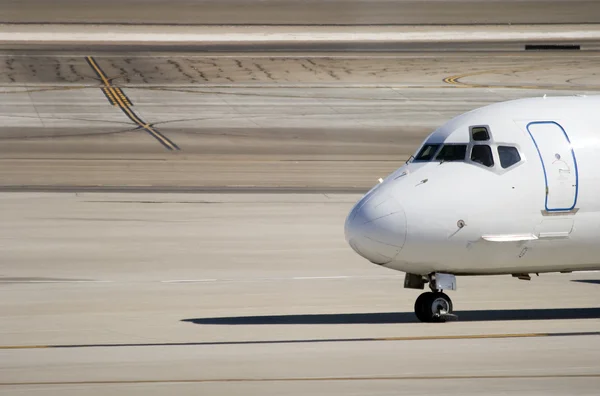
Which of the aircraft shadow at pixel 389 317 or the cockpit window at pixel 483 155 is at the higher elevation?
the cockpit window at pixel 483 155

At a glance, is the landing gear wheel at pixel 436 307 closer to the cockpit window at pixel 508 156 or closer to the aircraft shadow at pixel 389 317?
the aircraft shadow at pixel 389 317

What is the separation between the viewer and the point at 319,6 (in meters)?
128

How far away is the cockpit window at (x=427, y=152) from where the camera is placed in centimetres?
2161

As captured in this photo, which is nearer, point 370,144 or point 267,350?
point 267,350

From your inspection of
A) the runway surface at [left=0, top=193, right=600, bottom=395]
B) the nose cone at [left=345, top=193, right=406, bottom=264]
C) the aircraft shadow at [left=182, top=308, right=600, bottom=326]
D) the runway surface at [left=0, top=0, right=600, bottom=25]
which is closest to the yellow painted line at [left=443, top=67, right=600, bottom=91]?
the runway surface at [left=0, top=0, right=600, bottom=25]

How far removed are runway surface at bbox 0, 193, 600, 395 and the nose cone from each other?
1.23 metres

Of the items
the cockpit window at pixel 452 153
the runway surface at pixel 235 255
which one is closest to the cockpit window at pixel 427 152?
the cockpit window at pixel 452 153

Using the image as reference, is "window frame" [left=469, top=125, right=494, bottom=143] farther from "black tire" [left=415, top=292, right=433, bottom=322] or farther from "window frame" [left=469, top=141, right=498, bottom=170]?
"black tire" [left=415, top=292, right=433, bottom=322]

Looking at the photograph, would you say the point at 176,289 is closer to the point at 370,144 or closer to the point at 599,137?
the point at 599,137

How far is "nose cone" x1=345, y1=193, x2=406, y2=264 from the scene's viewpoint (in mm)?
20578

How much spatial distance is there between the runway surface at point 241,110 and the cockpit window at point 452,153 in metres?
24.5

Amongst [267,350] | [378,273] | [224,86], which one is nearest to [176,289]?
[378,273]

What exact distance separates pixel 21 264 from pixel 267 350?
11.7m

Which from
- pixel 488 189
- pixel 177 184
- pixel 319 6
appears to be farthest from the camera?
pixel 319 6
